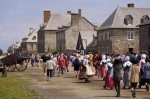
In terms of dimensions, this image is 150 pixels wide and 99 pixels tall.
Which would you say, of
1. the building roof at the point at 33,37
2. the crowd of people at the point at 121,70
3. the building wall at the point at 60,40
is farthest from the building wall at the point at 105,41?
the building roof at the point at 33,37

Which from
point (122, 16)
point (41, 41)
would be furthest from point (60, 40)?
point (122, 16)

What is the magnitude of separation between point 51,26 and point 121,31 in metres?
41.4

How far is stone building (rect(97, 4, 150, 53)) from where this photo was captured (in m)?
78.8

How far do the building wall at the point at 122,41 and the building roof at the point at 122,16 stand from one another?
97 cm

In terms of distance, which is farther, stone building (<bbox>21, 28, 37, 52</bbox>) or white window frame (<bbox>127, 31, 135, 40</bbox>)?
stone building (<bbox>21, 28, 37, 52</bbox>)

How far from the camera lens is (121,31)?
259 ft

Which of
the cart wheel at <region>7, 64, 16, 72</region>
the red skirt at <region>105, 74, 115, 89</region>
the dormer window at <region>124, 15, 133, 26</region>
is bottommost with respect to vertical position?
the red skirt at <region>105, 74, 115, 89</region>

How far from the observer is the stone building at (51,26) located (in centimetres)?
11656

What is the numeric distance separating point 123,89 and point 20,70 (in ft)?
73.7

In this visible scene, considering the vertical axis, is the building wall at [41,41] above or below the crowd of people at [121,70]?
above

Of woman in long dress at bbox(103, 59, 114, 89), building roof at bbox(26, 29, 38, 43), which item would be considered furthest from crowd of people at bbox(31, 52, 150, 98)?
building roof at bbox(26, 29, 38, 43)

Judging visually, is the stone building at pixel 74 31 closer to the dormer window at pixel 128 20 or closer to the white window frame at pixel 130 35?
→ the dormer window at pixel 128 20

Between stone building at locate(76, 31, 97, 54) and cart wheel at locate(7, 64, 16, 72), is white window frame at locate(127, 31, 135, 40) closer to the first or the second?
stone building at locate(76, 31, 97, 54)

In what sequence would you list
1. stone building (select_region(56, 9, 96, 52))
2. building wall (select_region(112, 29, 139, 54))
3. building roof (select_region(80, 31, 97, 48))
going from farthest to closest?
1. stone building (select_region(56, 9, 96, 52))
2. building roof (select_region(80, 31, 97, 48))
3. building wall (select_region(112, 29, 139, 54))
